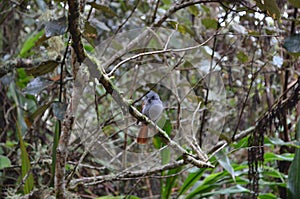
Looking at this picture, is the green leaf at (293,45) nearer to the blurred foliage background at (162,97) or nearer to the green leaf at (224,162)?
the blurred foliage background at (162,97)

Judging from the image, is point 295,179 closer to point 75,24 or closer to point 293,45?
point 293,45

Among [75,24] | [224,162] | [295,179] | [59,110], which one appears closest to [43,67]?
[59,110]

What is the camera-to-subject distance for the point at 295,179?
1470 mm

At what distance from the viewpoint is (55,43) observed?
1436mm

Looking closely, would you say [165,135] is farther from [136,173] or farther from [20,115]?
[20,115]

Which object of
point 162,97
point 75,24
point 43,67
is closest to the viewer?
point 75,24

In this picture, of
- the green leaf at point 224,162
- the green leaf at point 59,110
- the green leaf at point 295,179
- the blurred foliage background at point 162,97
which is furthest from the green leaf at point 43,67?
the green leaf at point 295,179

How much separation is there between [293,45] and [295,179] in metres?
0.50

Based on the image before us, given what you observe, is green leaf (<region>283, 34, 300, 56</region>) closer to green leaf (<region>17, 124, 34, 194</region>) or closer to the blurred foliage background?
the blurred foliage background

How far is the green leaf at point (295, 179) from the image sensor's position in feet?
4.80

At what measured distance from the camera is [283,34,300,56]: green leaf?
4.03ft

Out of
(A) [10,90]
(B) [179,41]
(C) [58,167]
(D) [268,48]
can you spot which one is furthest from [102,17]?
(C) [58,167]

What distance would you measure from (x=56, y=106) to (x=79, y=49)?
365mm

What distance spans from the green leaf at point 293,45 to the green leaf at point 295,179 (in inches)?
15.9
